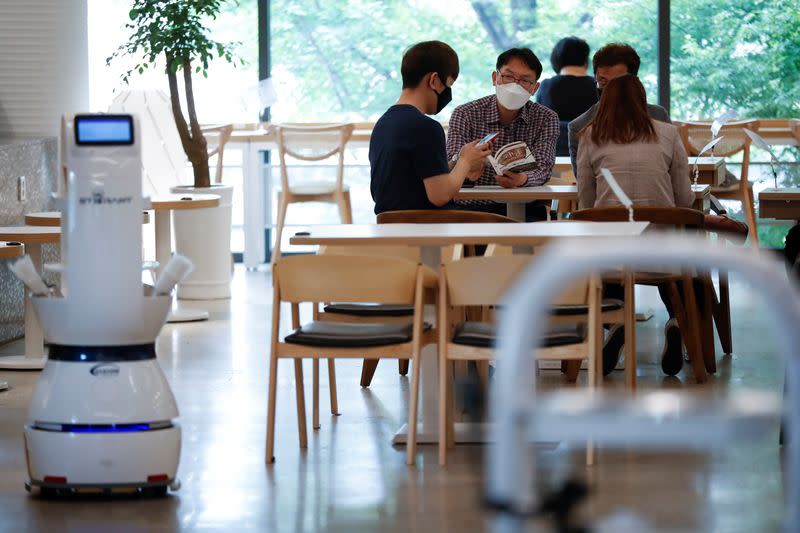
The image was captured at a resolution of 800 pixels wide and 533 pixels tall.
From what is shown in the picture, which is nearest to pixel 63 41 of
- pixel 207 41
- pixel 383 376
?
pixel 207 41

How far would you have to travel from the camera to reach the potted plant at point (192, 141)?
713cm

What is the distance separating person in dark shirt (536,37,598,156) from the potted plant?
1.84 meters

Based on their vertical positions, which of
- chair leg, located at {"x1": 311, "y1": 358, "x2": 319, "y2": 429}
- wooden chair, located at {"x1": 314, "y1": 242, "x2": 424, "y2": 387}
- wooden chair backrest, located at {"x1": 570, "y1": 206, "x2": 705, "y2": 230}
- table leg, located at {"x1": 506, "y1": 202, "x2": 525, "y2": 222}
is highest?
wooden chair backrest, located at {"x1": 570, "y1": 206, "x2": 705, "y2": 230}

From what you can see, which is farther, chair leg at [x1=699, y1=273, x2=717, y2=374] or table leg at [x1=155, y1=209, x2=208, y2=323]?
table leg at [x1=155, y1=209, x2=208, y2=323]

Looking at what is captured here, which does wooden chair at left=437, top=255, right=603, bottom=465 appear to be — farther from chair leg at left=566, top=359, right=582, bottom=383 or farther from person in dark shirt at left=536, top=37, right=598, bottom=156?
person in dark shirt at left=536, top=37, right=598, bottom=156

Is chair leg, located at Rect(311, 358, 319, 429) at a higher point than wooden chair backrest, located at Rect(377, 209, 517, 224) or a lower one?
lower

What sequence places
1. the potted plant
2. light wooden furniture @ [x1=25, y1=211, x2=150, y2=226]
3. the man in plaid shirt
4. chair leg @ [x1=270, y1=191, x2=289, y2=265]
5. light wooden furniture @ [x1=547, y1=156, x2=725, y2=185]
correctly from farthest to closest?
chair leg @ [x1=270, y1=191, x2=289, y2=265]
the potted plant
light wooden furniture @ [x1=547, y1=156, x2=725, y2=185]
light wooden furniture @ [x1=25, y1=211, x2=150, y2=226]
the man in plaid shirt

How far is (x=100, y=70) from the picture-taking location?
9359 millimetres

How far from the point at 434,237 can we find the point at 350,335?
361mm

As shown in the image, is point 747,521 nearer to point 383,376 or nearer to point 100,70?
point 383,376

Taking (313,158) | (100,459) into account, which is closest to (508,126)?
(100,459)

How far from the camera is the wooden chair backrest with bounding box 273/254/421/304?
362 centimetres

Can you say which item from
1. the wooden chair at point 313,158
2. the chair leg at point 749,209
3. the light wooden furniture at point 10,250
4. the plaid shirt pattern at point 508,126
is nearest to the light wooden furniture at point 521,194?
the plaid shirt pattern at point 508,126

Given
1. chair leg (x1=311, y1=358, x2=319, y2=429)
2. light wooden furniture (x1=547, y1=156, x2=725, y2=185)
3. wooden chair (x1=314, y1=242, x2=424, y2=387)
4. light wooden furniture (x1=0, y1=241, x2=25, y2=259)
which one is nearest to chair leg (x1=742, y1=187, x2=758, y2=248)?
light wooden furniture (x1=547, y1=156, x2=725, y2=185)
